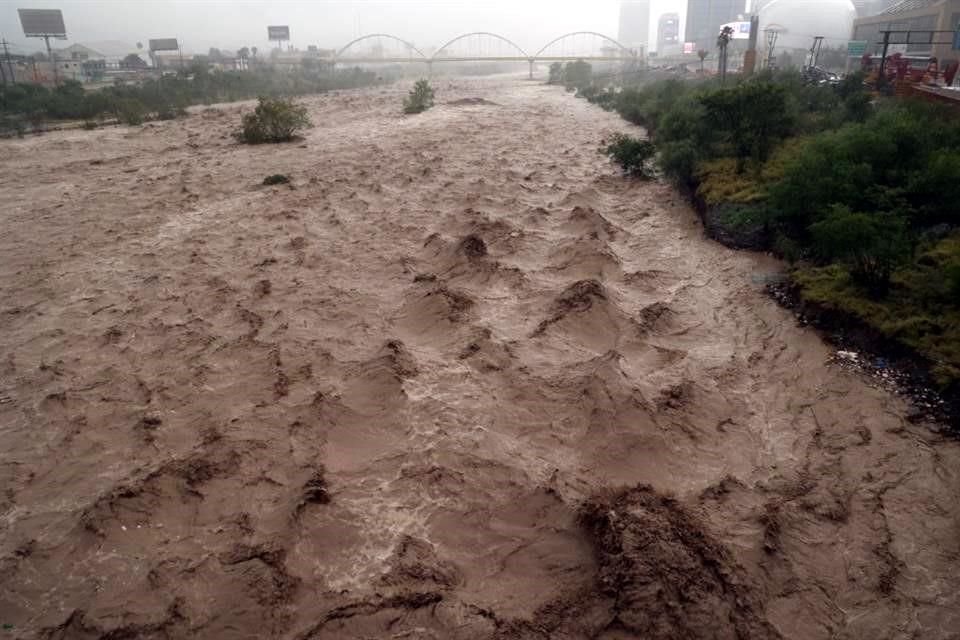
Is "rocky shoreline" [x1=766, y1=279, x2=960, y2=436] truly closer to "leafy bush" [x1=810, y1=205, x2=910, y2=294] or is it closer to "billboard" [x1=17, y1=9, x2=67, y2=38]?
"leafy bush" [x1=810, y1=205, x2=910, y2=294]

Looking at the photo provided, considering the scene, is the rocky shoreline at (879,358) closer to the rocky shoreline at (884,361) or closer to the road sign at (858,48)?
the rocky shoreline at (884,361)

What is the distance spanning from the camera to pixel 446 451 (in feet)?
18.6

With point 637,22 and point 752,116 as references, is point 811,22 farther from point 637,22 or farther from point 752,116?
point 637,22

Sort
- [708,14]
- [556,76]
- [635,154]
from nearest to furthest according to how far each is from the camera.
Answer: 1. [635,154]
2. [556,76]
3. [708,14]

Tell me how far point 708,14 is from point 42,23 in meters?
120

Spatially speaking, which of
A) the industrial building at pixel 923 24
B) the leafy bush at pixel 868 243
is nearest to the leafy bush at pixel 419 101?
the industrial building at pixel 923 24

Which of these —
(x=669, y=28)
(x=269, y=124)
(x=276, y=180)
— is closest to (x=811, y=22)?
(x=269, y=124)

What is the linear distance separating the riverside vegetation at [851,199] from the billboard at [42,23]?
5708 cm

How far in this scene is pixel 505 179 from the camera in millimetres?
16000

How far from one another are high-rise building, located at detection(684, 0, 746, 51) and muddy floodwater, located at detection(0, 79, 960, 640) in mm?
132351

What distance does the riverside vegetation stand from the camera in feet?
23.2

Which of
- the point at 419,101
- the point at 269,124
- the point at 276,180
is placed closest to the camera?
the point at 276,180

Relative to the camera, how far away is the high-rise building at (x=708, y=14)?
124438 mm

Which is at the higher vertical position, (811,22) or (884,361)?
(811,22)
